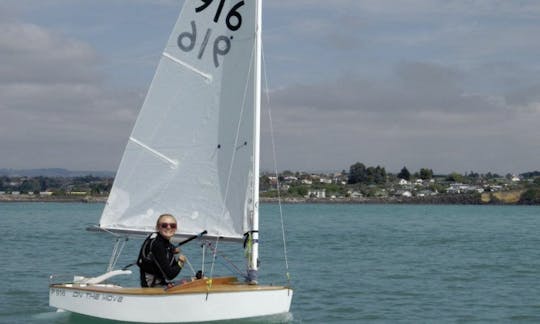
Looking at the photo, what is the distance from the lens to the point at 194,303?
13.3m

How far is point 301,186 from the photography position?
176m

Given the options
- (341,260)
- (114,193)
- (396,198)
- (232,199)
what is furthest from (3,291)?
(396,198)

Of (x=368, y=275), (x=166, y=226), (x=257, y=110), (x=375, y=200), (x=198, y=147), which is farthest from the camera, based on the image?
(x=375, y=200)

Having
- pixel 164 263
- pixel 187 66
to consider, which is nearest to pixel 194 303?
pixel 164 263

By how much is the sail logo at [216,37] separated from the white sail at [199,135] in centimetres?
2

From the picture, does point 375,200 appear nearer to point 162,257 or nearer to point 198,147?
point 198,147

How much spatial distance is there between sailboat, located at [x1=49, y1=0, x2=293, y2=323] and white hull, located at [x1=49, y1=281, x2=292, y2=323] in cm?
45

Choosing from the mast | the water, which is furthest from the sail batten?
the water

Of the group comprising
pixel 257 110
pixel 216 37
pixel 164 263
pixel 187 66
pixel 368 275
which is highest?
pixel 216 37

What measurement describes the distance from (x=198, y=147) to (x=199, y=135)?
20 centimetres

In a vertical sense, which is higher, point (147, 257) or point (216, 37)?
point (216, 37)

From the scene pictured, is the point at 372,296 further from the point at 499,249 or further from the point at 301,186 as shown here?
the point at 301,186

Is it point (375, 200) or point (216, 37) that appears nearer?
point (216, 37)

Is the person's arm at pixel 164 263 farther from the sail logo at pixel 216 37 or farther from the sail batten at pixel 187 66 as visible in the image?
the sail logo at pixel 216 37
